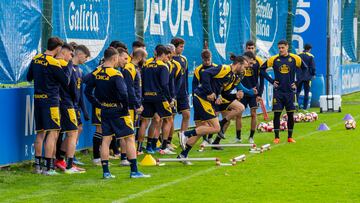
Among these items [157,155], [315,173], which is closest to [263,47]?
[157,155]

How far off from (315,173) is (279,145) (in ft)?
14.7

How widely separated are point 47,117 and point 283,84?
6454 millimetres

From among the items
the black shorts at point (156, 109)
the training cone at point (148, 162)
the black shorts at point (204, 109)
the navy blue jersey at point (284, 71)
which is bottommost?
the training cone at point (148, 162)

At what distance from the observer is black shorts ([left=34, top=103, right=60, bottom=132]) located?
12.9 m

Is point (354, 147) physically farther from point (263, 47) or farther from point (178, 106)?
point (263, 47)

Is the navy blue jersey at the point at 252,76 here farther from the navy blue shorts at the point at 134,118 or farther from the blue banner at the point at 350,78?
the blue banner at the point at 350,78

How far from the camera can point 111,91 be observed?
12344 mm

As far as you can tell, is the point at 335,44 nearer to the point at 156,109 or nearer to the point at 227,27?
the point at 227,27

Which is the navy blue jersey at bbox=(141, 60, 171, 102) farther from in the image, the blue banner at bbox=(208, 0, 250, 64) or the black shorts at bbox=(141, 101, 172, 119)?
the blue banner at bbox=(208, 0, 250, 64)

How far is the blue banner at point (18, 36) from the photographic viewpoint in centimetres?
1334

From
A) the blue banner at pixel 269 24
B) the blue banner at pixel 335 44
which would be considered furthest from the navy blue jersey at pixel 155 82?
the blue banner at pixel 335 44

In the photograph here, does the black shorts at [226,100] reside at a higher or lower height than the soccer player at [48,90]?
lower

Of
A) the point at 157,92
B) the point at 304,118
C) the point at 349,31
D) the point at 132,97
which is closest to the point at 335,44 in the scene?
the point at 349,31

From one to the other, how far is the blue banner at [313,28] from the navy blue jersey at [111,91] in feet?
61.1
